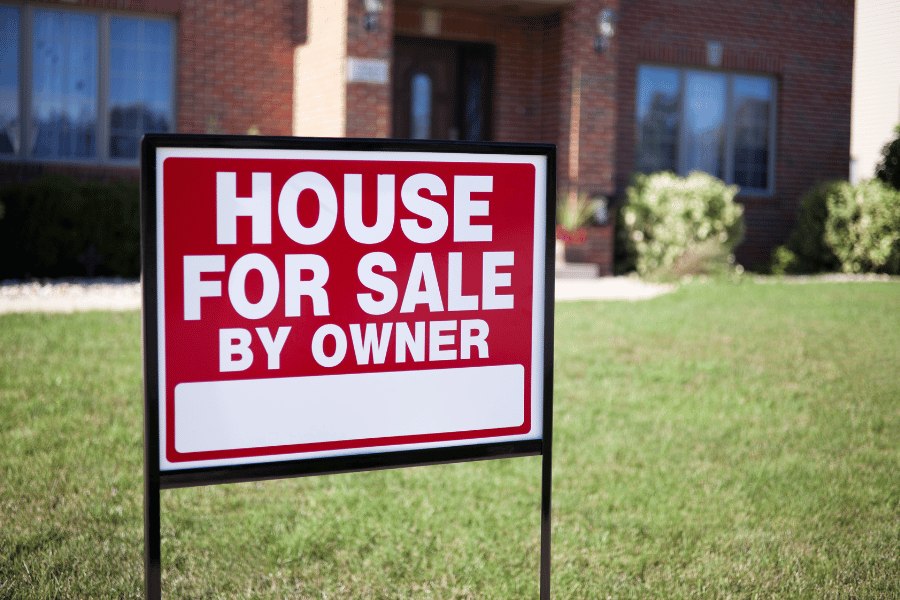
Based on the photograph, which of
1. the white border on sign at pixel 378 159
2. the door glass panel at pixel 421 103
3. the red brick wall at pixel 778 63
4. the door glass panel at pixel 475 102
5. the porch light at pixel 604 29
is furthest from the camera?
the red brick wall at pixel 778 63

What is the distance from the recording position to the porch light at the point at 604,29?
11.4 meters

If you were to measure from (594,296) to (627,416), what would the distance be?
449 cm

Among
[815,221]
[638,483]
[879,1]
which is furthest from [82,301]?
[879,1]

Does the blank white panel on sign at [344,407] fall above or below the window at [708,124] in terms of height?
below

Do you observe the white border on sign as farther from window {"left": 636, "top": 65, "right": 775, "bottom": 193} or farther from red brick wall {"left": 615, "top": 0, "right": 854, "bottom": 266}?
window {"left": 636, "top": 65, "right": 775, "bottom": 193}

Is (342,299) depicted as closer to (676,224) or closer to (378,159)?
(378,159)

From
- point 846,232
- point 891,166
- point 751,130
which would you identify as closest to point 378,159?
point 846,232

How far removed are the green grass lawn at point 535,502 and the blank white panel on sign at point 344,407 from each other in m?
0.86

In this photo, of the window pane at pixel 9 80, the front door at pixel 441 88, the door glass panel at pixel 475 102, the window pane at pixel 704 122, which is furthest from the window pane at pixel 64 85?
the window pane at pixel 704 122

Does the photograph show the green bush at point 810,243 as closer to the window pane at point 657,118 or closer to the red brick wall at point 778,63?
the red brick wall at point 778,63

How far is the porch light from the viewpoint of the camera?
11.4 m

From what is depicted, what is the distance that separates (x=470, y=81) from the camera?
12.6 m

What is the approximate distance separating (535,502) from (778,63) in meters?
12.4

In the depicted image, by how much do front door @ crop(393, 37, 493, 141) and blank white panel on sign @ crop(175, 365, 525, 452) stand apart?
10239 mm
